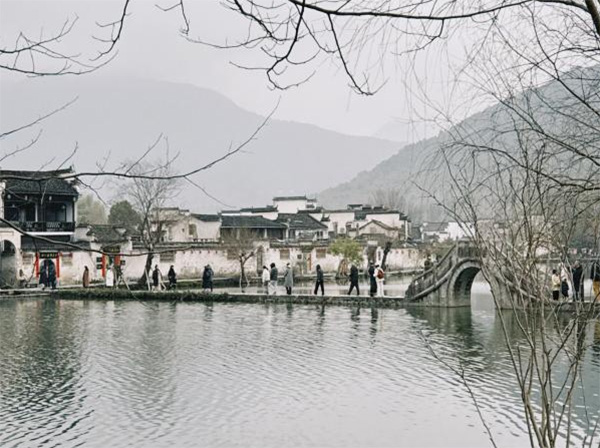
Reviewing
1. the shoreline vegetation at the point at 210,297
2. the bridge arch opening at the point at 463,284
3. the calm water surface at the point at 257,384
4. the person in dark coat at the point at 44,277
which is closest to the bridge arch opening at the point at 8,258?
the person in dark coat at the point at 44,277

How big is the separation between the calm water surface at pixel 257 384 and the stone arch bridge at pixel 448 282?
2.79m

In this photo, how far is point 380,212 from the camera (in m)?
66.1

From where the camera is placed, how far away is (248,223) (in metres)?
50.1

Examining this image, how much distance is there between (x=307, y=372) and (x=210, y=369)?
1.71 metres

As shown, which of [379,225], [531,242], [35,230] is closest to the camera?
[531,242]

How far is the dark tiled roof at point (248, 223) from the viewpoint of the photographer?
4956 cm

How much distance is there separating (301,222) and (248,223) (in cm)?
995

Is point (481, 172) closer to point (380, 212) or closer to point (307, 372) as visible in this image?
point (307, 372)

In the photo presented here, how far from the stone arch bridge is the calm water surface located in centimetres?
279

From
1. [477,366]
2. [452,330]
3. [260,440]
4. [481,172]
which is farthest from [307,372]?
[481,172]

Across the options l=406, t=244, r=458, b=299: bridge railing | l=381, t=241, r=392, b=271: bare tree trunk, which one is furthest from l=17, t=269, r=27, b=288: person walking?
l=381, t=241, r=392, b=271: bare tree trunk

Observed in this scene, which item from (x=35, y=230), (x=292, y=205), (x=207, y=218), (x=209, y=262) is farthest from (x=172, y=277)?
(x=292, y=205)

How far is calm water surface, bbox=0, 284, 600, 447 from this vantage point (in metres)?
10.6

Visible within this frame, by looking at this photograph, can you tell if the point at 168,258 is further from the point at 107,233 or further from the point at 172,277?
the point at 172,277
